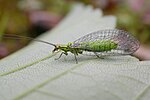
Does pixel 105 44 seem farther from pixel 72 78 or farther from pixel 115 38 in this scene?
pixel 72 78

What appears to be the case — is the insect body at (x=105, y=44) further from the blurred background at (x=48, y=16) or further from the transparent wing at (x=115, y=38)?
the blurred background at (x=48, y=16)

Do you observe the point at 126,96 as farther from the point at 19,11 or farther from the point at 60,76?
the point at 19,11

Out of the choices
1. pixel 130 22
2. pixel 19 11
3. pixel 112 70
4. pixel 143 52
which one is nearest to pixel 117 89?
pixel 112 70

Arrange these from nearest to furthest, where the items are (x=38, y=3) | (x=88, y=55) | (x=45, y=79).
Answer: (x=45, y=79) → (x=88, y=55) → (x=38, y=3)

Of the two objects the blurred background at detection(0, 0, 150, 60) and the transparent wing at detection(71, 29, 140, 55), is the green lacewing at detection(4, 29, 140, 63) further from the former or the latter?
the blurred background at detection(0, 0, 150, 60)

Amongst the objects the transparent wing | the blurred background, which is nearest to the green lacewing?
the transparent wing

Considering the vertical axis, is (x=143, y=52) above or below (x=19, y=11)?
below

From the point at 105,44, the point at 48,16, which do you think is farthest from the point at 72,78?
the point at 48,16

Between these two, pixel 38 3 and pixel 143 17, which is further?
pixel 38 3
